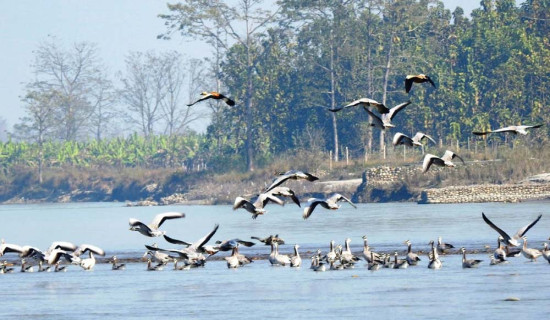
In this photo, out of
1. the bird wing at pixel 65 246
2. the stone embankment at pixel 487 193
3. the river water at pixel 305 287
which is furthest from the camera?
the stone embankment at pixel 487 193

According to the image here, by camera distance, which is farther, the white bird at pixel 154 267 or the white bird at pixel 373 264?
the white bird at pixel 154 267

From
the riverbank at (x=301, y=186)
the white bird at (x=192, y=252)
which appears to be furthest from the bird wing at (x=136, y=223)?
the riverbank at (x=301, y=186)

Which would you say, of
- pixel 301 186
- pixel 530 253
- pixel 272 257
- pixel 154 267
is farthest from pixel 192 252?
pixel 301 186

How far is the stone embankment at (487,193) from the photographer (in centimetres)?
6500

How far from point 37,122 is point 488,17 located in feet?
151

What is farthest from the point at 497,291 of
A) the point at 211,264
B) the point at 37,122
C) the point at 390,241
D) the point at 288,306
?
the point at 37,122

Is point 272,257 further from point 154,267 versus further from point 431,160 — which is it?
point 431,160

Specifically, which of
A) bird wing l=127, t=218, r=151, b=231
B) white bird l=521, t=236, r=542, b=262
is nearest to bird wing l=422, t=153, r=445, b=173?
bird wing l=127, t=218, r=151, b=231

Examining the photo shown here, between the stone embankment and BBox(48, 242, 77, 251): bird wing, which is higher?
the stone embankment

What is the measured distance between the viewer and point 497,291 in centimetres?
2680

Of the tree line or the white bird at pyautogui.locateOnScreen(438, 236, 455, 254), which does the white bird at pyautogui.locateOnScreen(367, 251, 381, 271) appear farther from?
the tree line

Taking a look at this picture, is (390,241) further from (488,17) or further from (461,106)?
(488,17)

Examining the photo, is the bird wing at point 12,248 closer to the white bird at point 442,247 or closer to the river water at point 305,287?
the river water at point 305,287

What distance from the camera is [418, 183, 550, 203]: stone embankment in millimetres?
65000
